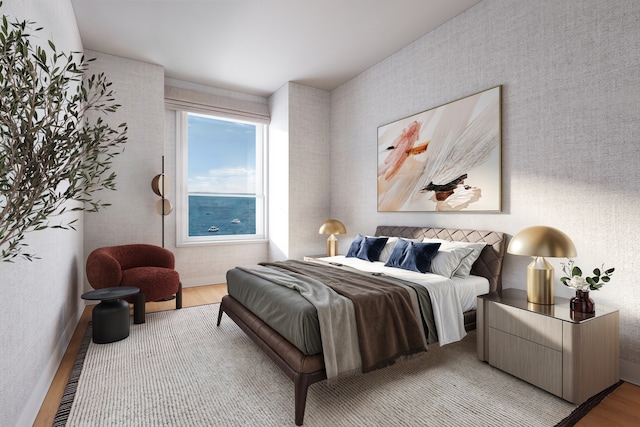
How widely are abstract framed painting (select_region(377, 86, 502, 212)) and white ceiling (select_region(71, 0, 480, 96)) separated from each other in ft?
3.21

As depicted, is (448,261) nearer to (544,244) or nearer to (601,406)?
(544,244)

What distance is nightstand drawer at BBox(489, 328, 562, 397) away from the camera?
6.75ft

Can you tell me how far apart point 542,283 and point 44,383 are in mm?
3389

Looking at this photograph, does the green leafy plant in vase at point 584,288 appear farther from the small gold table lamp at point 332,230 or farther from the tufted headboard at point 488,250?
the small gold table lamp at point 332,230

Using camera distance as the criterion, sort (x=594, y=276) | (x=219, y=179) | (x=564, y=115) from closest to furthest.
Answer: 1. (x=594, y=276)
2. (x=564, y=115)
3. (x=219, y=179)

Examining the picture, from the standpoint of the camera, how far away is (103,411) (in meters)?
1.96

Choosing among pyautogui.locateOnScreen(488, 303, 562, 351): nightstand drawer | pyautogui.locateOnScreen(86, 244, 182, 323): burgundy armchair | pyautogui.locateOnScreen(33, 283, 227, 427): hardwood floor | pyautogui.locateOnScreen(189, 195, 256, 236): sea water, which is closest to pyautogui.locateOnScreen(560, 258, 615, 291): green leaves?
pyautogui.locateOnScreen(488, 303, 562, 351): nightstand drawer

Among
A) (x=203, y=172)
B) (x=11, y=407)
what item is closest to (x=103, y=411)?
(x=11, y=407)

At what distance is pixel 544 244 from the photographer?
2.23m

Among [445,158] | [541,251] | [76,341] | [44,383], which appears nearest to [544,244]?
[541,251]

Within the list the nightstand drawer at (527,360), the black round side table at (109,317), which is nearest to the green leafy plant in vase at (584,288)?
the nightstand drawer at (527,360)

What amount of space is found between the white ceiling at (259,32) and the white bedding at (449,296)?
2.61m

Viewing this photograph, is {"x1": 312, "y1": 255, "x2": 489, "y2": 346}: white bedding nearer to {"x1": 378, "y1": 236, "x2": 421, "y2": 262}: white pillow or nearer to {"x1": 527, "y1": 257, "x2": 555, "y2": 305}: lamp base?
{"x1": 527, "y1": 257, "x2": 555, "y2": 305}: lamp base

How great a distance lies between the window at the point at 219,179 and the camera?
5090 millimetres
